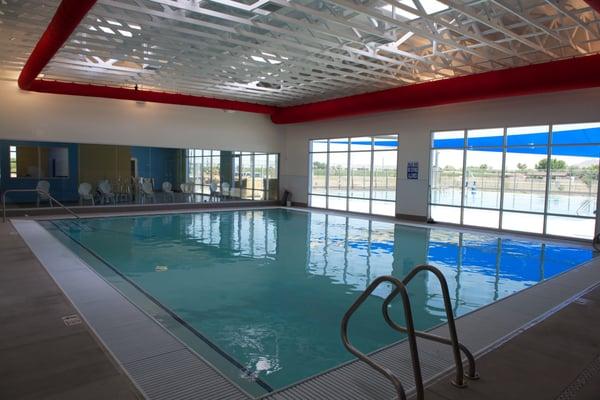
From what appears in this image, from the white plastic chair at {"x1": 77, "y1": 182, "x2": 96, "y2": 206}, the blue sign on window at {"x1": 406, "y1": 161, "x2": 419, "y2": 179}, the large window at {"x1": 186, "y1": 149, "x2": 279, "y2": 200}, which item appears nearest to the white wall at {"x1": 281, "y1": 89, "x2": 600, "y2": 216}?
the blue sign on window at {"x1": 406, "y1": 161, "x2": 419, "y2": 179}

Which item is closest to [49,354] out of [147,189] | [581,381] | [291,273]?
[291,273]

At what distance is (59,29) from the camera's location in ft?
18.5

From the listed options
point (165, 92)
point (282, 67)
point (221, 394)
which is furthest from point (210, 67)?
point (221, 394)

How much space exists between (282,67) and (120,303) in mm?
6781

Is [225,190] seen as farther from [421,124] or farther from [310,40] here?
[310,40]

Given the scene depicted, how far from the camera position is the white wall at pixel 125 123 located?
10875 millimetres

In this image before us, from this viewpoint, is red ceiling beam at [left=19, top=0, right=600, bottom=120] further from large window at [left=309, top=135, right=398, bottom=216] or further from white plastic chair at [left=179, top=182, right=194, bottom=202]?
white plastic chair at [left=179, top=182, right=194, bottom=202]

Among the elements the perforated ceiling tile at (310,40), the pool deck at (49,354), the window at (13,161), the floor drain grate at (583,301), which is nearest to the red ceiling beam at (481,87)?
the perforated ceiling tile at (310,40)

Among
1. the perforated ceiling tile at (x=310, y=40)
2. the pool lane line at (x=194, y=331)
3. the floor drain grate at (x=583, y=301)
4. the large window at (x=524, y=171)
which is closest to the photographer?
the pool lane line at (x=194, y=331)

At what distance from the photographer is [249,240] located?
8.57 meters

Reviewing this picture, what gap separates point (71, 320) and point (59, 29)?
4120 millimetres

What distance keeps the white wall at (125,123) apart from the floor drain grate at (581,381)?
1237 cm

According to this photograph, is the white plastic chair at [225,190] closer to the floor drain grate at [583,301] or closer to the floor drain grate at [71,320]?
the floor drain grate at [71,320]

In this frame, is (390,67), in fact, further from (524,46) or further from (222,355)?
(222,355)
